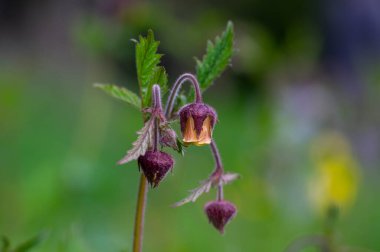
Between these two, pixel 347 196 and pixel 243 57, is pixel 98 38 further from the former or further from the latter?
pixel 347 196

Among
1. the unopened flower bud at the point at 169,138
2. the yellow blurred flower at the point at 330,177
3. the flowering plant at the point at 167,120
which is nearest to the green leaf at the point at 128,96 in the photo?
the flowering plant at the point at 167,120

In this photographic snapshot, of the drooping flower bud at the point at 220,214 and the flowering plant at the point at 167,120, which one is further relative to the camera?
the drooping flower bud at the point at 220,214

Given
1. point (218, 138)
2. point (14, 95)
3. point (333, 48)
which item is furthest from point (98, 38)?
point (333, 48)

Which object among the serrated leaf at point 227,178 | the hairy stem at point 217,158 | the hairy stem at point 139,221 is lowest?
the hairy stem at point 139,221

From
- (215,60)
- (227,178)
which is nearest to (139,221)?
(227,178)

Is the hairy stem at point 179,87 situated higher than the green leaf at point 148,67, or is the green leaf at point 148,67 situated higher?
the green leaf at point 148,67

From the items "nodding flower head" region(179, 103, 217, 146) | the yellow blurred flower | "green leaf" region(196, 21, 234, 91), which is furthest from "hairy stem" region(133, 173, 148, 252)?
the yellow blurred flower

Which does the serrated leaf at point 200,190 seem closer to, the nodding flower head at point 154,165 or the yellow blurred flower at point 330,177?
the nodding flower head at point 154,165
